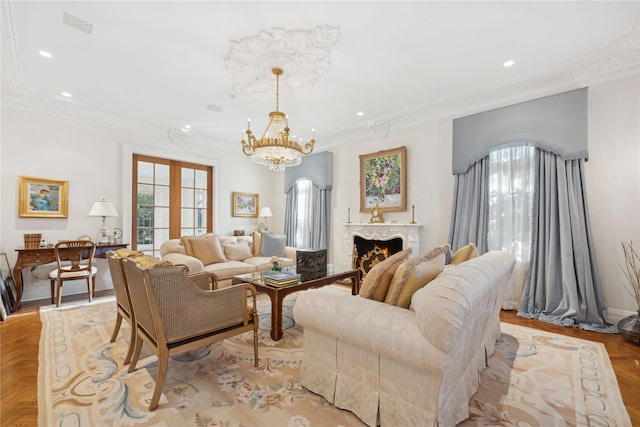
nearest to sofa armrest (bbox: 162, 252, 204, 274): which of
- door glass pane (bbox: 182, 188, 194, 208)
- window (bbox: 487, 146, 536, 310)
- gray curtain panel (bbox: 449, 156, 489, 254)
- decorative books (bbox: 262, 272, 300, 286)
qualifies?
decorative books (bbox: 262, 272, 300, 286)

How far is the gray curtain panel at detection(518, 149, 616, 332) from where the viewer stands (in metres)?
3.18

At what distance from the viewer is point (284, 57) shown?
2.91m

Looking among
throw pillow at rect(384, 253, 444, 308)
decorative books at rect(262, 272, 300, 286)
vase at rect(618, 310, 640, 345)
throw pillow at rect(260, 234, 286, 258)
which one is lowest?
vase at rect(618, 310, 640, 345)

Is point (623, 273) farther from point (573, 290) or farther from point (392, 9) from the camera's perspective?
point (392, 9)

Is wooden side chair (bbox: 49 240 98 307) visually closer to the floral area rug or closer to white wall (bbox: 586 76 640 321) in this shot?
the floral area rug

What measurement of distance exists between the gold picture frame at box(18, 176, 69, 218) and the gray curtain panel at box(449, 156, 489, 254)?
5822 millimetres

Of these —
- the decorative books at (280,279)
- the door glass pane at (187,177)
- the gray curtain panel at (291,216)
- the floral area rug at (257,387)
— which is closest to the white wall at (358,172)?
the door glass pane at (187,177)

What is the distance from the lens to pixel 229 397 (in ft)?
6.17

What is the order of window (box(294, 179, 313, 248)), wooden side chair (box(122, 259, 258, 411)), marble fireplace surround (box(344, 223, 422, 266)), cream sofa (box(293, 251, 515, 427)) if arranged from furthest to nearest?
window (box(294, 179, 313, 248)) → marble fireplace surround (box(344, 223, 422, 266)) → wooden side chair (box(122, 259, 258, 411)) → cream sofa (box(293, 251, 515, 427))

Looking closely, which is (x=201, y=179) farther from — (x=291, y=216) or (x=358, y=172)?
(x=358, y=172)

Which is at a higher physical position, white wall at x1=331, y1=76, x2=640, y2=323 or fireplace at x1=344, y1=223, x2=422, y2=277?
white wall at x1=331, y1=76, x2=640, y2=323

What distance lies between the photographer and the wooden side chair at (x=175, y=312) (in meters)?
1.77

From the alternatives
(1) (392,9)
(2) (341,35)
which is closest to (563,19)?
(1) (392,9)

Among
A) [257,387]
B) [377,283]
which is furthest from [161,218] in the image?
[377,283]
